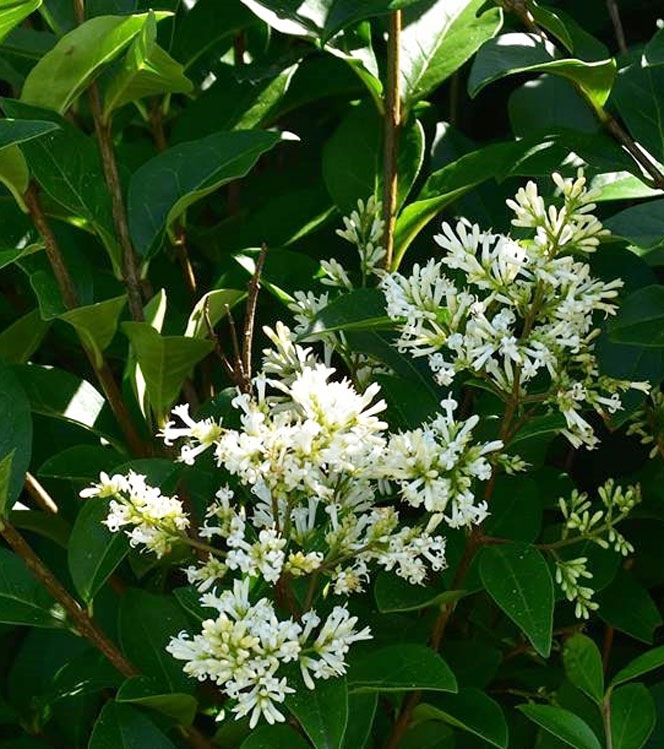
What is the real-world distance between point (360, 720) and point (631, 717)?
260mm

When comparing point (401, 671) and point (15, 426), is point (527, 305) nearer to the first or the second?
point (401, 671)

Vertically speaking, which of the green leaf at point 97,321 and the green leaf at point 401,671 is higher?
the green leaf at point 97,321

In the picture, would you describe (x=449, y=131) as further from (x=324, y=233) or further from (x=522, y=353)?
(x=522, y=353)

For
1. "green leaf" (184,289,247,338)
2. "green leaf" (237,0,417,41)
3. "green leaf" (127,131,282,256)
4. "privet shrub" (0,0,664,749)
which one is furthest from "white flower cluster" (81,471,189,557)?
"green leaf" (237,0,417,41)

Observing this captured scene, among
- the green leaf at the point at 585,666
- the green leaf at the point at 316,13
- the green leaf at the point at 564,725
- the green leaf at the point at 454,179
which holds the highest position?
the green leaf at the point at 316,13

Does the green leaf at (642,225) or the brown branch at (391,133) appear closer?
the green leaf at (642,225)

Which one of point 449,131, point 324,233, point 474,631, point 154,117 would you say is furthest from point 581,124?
point 474,631

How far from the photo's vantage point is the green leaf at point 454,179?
1.46m

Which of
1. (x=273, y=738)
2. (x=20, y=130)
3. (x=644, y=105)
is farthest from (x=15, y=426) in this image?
(x=644, y=105)

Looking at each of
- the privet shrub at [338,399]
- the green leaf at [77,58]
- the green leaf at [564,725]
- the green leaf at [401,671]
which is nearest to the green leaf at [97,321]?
the privet shrub at [338,399]

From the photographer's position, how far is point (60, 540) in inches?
62.2

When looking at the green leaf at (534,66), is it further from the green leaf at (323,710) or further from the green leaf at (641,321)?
the green leaf at (323,710)

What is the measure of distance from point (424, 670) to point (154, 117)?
0.89 metres

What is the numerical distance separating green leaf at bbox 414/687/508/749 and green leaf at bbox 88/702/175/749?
0.86 feet
